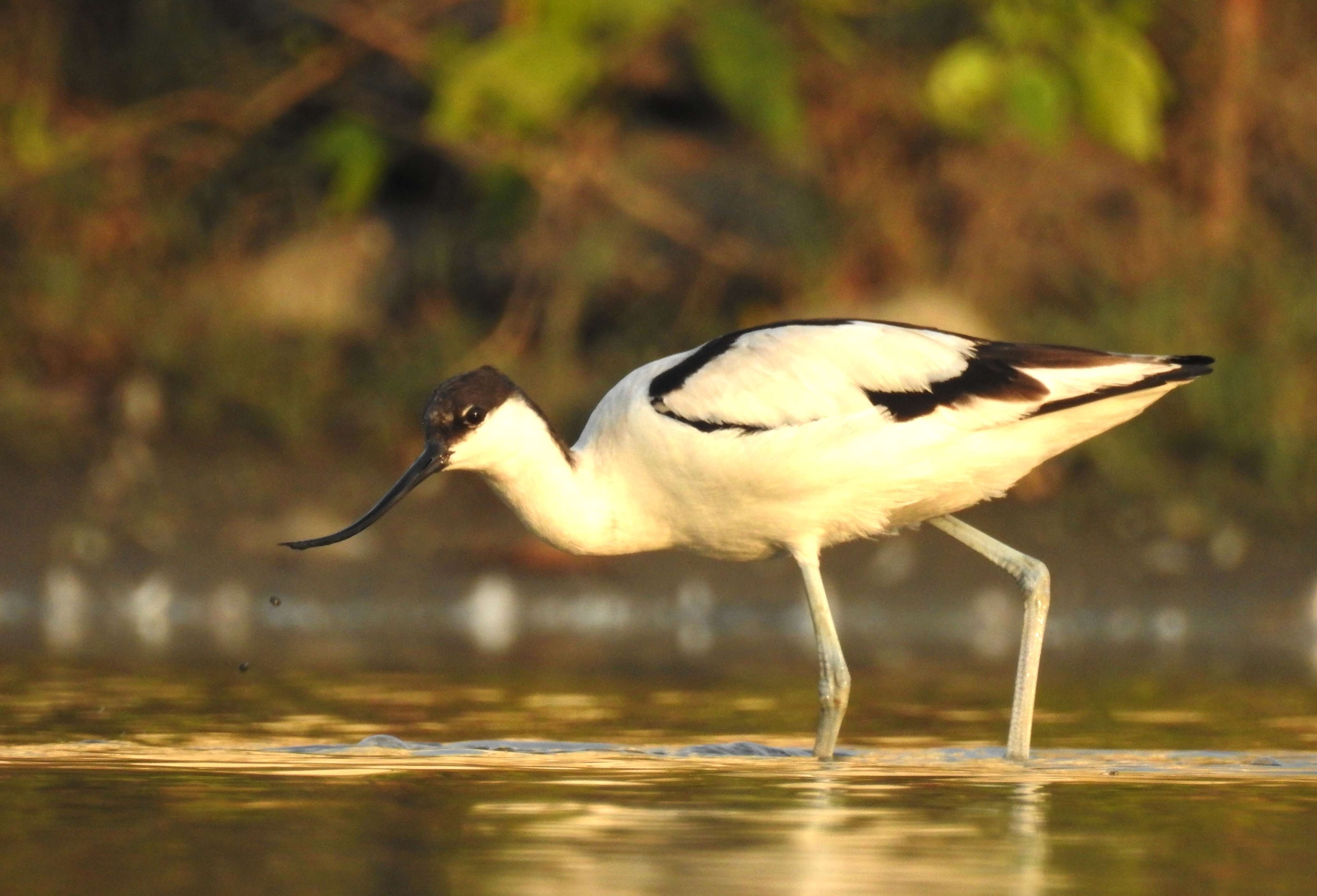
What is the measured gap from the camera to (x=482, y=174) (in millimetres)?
11180

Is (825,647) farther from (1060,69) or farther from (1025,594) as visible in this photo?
(1060,69)

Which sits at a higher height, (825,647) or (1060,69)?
(1060,69)

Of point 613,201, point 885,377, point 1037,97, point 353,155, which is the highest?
point 1037,97

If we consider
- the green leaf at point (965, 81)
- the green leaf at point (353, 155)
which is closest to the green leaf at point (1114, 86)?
the green leaf at point (965, 81)

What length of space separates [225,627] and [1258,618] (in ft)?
12.9

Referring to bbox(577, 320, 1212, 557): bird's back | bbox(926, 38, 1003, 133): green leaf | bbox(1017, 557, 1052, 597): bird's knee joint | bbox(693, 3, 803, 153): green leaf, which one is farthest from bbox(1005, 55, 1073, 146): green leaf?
bbox(577, 320, 1212, 557): bird's back

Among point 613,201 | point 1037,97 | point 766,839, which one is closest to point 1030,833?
Result: point 766,839

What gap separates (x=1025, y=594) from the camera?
649 cm

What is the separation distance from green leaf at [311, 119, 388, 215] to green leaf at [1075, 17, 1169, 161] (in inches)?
125

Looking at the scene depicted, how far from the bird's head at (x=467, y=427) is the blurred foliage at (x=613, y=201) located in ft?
14.5

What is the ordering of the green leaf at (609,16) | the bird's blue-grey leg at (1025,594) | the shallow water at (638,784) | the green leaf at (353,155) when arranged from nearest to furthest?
the shallow water at (638,784) < the bird's blue-grey leg at (1025,594) < the green leaf at (609,16) < the green leaf at (353,155)

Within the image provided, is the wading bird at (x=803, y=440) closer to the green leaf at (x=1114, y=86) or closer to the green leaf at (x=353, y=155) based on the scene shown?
the green leaf at (x=1114, y=86)

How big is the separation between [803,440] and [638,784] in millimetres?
1352

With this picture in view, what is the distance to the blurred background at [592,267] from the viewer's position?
9.90 meters
